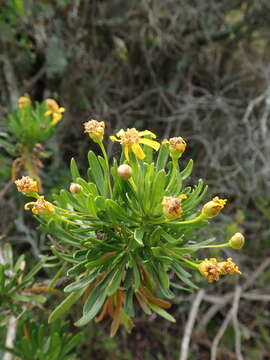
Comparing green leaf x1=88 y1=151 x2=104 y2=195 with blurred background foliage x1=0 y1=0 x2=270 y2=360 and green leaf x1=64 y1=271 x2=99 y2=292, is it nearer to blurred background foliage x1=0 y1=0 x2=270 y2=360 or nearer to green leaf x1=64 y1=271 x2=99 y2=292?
green leaf x1=64 y1=271 x2=99 y2=292

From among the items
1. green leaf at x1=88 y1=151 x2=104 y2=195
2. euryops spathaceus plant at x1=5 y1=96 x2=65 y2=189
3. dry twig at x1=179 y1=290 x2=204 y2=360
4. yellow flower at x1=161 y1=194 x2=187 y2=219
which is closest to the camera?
yellow flower at x1=161 y1=194 x2=187 y2=219

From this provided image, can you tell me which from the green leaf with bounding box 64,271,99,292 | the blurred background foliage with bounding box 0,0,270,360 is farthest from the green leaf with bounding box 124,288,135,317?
the blurred background foliage with bounding box 0,0,270,360

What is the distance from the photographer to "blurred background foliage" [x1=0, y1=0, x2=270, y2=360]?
3377mm

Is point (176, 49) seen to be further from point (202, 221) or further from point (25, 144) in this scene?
point (202, 221)

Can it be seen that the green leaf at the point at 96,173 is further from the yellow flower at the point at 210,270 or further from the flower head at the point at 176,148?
the yellow flower at the point at 210,270

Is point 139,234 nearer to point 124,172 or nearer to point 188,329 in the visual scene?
point 124,172

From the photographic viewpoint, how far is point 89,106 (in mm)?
3572

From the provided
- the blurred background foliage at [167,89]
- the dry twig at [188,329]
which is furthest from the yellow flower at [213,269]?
the blurred background foliage at [167,89]

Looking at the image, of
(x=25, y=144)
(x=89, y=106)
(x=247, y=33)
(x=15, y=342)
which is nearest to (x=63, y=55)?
(x=89, y=106)

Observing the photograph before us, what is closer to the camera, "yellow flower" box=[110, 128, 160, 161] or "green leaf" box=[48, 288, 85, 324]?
"yellow flower" box=[110, 128, 160, 161]

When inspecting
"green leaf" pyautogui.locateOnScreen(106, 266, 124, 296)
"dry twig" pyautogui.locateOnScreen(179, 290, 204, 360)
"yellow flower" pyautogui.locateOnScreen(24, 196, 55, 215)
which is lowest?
"dry twig" pyautogui.locateOnScreen(179, 290, 204, 360)

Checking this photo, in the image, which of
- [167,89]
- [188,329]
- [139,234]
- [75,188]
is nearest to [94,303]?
[139,234]

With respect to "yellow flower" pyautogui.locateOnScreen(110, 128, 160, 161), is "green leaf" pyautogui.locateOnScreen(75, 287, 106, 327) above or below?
below

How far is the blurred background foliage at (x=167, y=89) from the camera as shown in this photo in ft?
11.1
